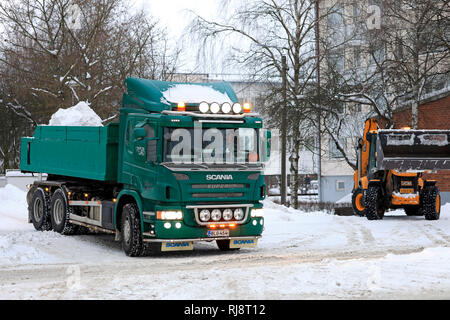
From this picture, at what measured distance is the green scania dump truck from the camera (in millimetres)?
13586

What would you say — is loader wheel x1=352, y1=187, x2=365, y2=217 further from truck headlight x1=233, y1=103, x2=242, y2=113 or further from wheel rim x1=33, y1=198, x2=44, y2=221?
truck headlight x1=233, y1=103, x2=242, y2=113

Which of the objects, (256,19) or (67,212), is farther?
(256,19)

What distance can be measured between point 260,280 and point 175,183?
11.8 ft

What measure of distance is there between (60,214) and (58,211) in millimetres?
145

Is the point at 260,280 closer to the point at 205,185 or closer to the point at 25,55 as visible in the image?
the point at 205,185

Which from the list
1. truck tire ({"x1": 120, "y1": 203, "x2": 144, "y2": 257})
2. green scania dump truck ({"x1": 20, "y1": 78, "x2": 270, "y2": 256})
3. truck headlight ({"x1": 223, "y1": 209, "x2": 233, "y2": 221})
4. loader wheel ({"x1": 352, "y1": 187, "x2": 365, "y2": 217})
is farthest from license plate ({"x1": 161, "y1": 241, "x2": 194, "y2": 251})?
loader wheel ({"x1": 352, "y1": 187, "x2": 365, "y2": 217})

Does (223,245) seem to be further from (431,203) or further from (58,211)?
(431,203)

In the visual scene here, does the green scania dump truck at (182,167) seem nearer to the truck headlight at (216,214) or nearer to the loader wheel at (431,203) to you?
the truck headlight at (216,214)

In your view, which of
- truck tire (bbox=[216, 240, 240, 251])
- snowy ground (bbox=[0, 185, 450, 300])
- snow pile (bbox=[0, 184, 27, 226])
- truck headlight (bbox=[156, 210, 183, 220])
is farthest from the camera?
snow pile (bbox=[0, 184, 27, 226])

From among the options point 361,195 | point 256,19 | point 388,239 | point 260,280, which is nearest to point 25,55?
point 256,19

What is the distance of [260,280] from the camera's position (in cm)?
1039

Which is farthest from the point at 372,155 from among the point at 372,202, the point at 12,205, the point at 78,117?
the point at 12,205

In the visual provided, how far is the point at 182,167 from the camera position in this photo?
44.5ft

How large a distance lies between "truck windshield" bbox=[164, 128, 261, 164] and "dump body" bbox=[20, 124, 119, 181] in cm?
191
